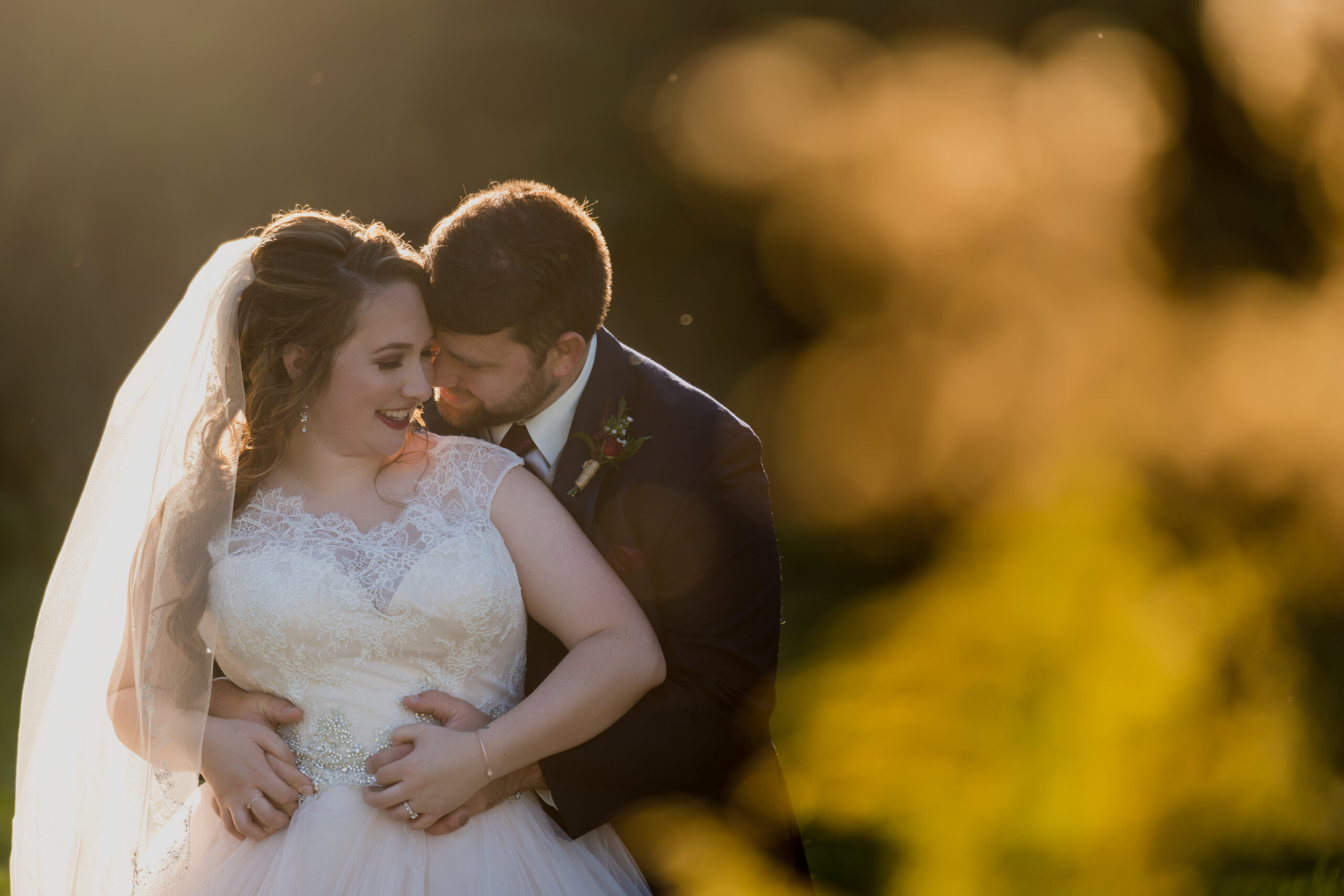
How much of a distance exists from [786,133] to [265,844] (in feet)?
21.1

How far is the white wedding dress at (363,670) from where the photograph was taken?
2.10m

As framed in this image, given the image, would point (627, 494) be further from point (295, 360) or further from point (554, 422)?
point (295, 360)

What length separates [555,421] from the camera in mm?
2598

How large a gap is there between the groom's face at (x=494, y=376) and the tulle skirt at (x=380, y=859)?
897 mm

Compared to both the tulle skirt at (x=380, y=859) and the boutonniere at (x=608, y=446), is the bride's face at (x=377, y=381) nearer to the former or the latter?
the boutonniere at (x=608, y=446)

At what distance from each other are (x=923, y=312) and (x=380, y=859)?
17.4 feet

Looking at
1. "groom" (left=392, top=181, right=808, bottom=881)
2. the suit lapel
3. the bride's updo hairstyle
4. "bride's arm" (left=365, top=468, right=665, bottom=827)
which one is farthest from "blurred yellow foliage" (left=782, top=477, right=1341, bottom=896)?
the bride's updo hairstyle

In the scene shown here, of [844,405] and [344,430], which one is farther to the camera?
[844,405]

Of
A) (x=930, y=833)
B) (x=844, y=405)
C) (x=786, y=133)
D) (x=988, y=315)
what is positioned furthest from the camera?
(x=844, y=405)

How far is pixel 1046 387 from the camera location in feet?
6.27

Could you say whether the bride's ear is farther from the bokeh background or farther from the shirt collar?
the bokeh background

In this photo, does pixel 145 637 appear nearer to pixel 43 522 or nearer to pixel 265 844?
pixel 265 844

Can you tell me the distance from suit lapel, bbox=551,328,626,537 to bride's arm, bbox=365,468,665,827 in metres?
0.07

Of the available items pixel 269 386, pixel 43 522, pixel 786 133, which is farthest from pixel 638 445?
pixel 43 522
